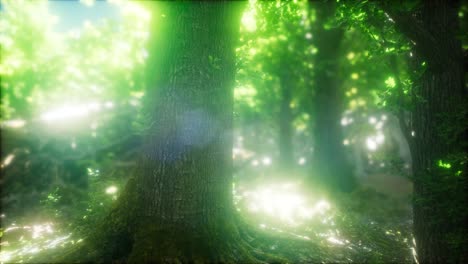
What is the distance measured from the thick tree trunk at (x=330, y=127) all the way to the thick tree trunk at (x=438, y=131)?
929cm

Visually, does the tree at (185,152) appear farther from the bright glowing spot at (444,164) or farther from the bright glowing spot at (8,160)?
the bright glowing spot at (8,160)

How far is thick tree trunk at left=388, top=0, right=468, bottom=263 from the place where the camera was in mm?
4426

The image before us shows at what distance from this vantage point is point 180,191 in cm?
438

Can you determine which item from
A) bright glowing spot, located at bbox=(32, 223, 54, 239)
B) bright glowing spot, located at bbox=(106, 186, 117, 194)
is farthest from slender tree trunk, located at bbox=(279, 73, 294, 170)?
bright glowing spot, located at bbox=(32, 223, 54, 239)

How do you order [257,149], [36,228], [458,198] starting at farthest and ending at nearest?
[257,149] < [36,228] < [458,198]

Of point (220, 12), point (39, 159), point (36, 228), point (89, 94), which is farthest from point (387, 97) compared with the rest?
point (89, 94)

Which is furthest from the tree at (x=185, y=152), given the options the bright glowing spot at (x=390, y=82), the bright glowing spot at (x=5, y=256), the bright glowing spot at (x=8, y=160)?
the bright glowing spot at (x=8, y=160)

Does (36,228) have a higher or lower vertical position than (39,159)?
lower

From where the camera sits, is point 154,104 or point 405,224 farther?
point 405,224

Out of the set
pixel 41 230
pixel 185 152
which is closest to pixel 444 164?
pixel 185 152

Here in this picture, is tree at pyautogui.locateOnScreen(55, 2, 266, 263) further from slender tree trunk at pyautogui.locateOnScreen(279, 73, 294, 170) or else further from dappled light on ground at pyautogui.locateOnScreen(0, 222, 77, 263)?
slender tree trunk at pyautogui.locateOnScreen(279, 73, 294, 170)

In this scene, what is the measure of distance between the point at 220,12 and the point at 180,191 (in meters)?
2.89

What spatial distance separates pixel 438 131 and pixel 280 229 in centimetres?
380

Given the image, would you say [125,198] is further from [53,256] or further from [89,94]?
[89,94]
